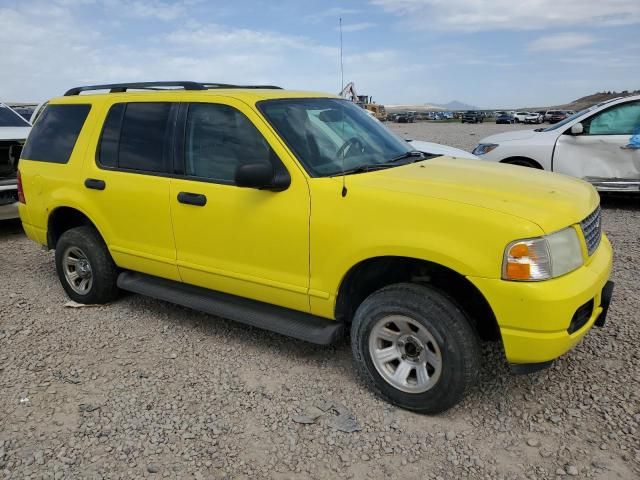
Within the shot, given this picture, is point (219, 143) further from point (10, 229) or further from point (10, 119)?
point (10, 119)

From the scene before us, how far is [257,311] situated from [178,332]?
3.21ft

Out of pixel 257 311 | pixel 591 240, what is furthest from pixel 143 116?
pixel 591 240

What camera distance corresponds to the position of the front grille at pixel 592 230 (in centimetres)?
313

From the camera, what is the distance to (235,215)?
364 cm

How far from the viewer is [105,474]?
2771 millimetres

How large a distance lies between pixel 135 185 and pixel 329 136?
1549 mm

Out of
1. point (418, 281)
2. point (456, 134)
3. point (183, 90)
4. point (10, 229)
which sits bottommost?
point (456, 134)

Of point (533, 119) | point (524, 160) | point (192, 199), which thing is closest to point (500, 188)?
point (192, 199)

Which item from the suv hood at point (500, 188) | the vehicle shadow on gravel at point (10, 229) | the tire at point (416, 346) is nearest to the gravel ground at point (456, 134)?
the vehicle shadow on gravel at point (10, 229)

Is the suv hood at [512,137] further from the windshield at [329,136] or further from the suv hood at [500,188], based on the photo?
the suv hood at [500,188]

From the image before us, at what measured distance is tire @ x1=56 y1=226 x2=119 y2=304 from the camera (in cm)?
469

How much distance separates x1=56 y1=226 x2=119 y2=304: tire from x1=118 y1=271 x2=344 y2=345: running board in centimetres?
20

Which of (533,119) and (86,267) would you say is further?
(533,119)

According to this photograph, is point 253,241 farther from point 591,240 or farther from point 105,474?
point 591,240
